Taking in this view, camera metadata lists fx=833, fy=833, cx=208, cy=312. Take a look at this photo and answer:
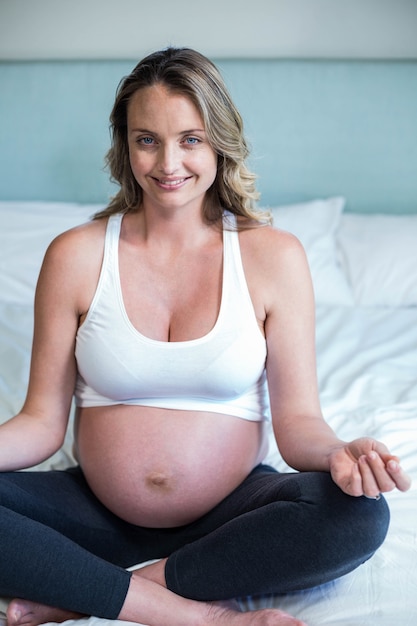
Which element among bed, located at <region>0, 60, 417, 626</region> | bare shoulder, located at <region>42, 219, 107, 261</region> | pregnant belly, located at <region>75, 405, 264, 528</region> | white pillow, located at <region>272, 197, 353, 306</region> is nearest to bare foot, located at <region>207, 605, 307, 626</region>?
pregnant belly, located at <region>75, 405, 264, 528</region>

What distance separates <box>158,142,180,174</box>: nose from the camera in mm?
1232

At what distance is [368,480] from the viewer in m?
1.05

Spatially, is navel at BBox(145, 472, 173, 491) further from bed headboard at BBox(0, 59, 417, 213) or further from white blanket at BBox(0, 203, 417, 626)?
bed headboard at BBox(0, 59, 417, 213)

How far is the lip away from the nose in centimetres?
2

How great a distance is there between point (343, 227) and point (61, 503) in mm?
1539

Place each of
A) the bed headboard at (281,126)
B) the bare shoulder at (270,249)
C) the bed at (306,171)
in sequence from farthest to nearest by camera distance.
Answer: the bed headboard at (281,126)
the bed at (306,171)
the bare shoulder at (270,249)

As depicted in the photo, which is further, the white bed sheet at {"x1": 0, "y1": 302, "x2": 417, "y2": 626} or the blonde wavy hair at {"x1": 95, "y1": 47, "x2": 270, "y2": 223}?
the blonde wavy hair at {"x1": 95, "y1": 47, "x2": 270, "y2": 223}

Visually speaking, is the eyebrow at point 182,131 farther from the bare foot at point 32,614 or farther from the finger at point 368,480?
the bare foot at point 32,614

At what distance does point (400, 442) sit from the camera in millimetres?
1611

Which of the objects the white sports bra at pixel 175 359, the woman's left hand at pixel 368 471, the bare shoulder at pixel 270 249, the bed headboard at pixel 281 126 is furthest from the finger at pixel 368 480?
the bed headboard at pixel 281 126

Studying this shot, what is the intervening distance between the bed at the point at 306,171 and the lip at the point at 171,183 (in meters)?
0.94

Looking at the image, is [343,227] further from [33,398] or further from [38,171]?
[33,398]

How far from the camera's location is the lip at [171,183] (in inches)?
49.5

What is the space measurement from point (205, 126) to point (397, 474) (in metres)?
0.59
